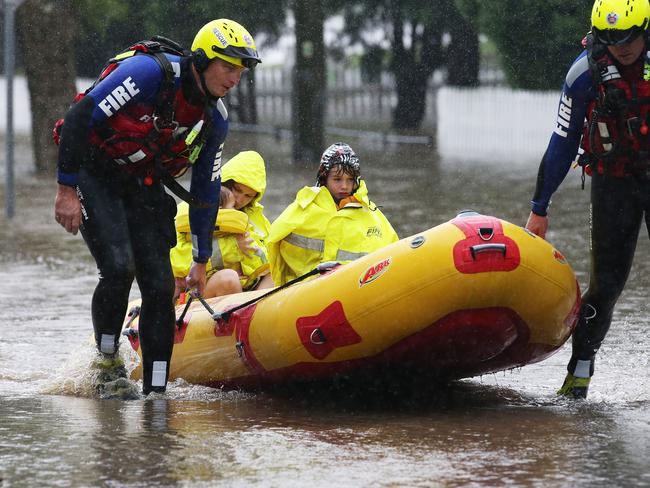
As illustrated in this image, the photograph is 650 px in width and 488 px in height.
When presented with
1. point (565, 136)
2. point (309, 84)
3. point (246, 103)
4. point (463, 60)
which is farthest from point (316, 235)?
point (246, 103)

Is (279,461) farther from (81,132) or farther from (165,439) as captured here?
(81,132)

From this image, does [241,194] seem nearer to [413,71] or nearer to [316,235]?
[316,235]

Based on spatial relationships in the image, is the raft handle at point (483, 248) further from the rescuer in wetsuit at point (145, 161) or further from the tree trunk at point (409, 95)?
the tree trunk at point (409, 95)

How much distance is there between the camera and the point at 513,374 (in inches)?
279

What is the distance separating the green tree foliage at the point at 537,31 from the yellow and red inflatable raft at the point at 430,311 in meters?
13.3

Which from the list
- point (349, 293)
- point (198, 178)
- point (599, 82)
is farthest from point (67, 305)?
point (599, 82)

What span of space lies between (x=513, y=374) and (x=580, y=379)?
886mm

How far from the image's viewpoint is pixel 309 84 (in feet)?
68.3

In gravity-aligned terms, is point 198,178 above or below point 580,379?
above

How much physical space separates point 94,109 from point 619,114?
225 centimetres

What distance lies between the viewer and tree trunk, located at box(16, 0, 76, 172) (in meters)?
19.6

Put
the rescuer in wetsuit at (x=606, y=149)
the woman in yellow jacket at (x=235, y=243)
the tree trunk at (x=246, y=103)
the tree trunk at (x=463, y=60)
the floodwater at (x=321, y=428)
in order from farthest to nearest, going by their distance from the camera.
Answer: the tree trunk at (x=246, y=103)
the tree trunk at (x=463, y=60)
the woman in yellow jacket at (x=235, y=243)
the rescuer in wetsuit at (x=606, y=149)
the floodwater at (x=321, y=428)

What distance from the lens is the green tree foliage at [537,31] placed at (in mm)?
19141

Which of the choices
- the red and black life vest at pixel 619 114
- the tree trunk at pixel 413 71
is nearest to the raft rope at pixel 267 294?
the red and black life vest at pixel 619 114
